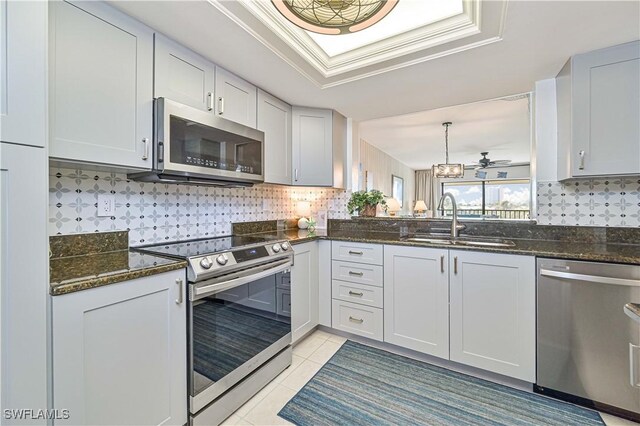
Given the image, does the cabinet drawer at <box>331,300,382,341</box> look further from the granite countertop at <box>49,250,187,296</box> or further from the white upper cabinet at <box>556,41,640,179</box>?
the white upper cabinet at <box>556,41,640,179</box>

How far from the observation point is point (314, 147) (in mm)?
2723

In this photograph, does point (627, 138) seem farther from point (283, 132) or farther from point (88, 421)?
point (88, 421)

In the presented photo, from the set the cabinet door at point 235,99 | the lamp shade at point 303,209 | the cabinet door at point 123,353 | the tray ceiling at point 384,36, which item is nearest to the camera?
the cabinet door at point 123,353

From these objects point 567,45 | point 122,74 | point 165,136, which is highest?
point 567,45

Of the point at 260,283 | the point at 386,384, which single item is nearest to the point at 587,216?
the point at 386,384

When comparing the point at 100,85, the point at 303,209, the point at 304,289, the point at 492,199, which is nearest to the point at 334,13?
the point at 100,85

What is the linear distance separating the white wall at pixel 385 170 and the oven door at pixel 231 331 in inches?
76.8

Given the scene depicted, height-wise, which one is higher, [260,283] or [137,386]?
[260,283]

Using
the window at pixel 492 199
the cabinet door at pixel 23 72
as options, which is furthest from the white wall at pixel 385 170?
the cabinet door at pixel 23 72

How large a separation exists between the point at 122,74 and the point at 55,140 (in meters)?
0.46

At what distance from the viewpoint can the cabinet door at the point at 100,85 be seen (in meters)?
1.18

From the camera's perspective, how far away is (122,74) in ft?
4.55

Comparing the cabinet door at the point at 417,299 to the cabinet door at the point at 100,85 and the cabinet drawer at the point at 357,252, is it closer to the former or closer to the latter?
the cabinet drawer at the point at 357,252

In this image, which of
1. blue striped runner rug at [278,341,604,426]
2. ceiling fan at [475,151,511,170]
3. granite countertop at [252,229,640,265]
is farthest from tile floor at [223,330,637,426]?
ceiling fan at [475,151,511,170]
